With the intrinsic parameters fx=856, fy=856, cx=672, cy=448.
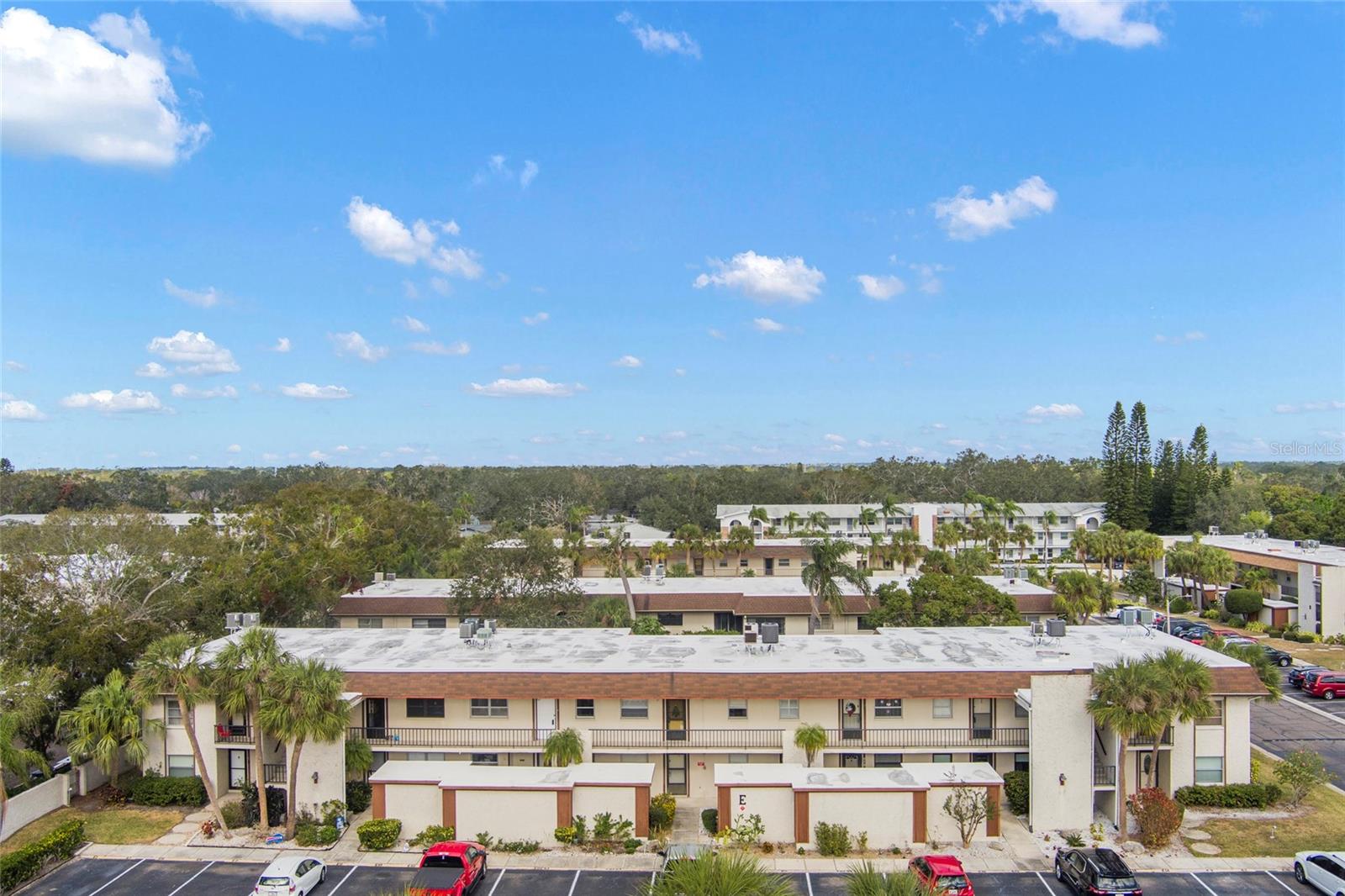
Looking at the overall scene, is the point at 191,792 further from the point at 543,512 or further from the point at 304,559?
the point at 543,512

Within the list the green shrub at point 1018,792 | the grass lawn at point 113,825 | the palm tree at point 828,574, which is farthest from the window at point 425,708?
the palm tree at point 828,574

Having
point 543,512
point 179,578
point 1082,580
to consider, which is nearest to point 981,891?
point 1082,580

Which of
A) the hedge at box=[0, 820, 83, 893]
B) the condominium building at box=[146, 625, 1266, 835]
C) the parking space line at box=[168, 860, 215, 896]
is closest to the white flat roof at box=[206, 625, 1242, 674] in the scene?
the condominium building at box=[146, 625, 1266, 835]

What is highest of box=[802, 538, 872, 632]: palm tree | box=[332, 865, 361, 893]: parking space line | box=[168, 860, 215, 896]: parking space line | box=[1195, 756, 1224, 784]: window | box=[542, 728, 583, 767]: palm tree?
box=[802, 538, 872, 632]: palm tree

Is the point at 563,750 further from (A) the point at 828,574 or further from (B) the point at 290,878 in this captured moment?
(A) the point at 828,574

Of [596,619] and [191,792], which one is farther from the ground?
[596,619]

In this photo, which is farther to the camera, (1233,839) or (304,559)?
(304,559)

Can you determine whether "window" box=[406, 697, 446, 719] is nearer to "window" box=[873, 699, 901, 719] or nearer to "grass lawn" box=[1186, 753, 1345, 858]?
"window" box=[873, 699, 901, 719]

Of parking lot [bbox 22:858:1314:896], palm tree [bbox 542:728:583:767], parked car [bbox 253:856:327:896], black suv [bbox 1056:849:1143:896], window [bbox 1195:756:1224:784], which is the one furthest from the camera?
window [bbox 1195:756:1224:784]
